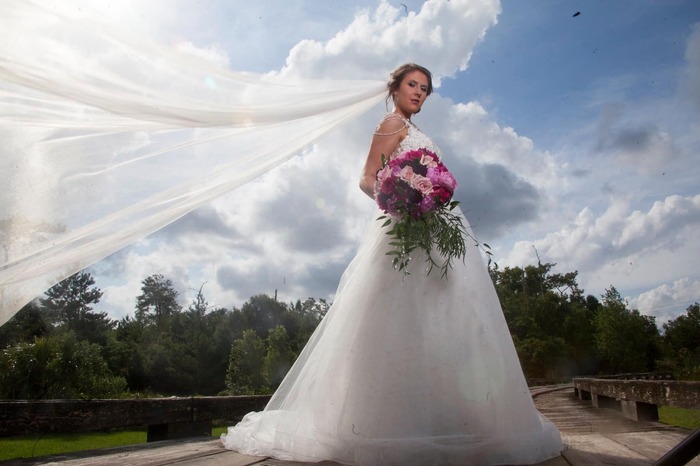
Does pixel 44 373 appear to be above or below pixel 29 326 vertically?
below

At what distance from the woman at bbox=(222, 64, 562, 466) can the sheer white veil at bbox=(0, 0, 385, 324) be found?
1.32 metres

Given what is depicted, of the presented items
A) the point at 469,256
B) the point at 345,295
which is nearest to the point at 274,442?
the point at 345,295

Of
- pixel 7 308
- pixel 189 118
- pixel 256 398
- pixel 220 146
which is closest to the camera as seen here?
pixel 7 308

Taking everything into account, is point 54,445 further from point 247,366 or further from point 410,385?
point 247,366

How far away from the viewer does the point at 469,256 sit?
3.50 meters

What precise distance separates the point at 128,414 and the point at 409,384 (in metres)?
1.96

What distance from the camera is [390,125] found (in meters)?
4.05

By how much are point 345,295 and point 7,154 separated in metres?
Answer: 2.24

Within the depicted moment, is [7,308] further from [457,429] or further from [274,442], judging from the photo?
[457,429]

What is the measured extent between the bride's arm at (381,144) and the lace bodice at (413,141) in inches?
1.3

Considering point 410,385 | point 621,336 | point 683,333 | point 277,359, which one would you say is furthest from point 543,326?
point 410,385

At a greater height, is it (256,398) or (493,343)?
(493,343)

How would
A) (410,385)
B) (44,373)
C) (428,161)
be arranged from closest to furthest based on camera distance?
1. (410,385)
2. (428,161)
3. (44,373)

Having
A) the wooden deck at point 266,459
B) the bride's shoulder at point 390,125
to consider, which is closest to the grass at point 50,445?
the wooden deck at point 266,459
